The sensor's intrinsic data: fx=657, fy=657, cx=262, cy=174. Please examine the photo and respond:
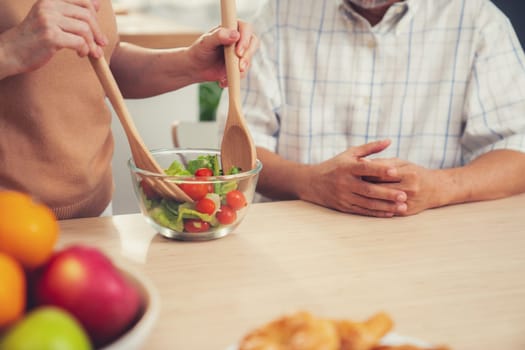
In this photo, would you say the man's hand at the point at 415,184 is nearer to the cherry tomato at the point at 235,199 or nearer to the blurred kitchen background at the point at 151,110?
the cherry tomato at the point at 235,199

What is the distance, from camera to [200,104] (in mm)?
4609

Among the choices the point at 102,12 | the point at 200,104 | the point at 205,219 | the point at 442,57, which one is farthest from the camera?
the point at 200,104

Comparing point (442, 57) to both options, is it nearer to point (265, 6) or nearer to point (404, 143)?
point (404, 143)

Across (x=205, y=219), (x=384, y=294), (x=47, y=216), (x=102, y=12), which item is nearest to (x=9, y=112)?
(x=102, y=12)

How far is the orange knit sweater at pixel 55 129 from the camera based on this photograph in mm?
1235

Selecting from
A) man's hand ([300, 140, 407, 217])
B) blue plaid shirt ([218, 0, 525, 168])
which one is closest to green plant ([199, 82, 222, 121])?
blue plaid shirt ([218, 0, 525, 168])

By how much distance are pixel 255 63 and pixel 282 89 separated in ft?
0.32

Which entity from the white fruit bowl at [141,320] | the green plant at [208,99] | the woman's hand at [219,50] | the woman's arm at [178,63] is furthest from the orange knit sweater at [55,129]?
the green plant at [208,99]

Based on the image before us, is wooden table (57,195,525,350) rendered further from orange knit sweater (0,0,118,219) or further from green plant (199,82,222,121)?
green plant (199,82,222,121)

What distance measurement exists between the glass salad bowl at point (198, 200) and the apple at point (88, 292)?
426 mm

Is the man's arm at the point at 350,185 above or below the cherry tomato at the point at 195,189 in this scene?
below

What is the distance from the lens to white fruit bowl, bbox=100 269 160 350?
0.56 meters

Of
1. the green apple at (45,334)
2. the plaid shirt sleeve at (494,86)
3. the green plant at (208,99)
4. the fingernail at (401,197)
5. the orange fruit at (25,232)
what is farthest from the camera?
the green plant at (208,99)

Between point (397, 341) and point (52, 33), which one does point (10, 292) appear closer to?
point (397, 341)
